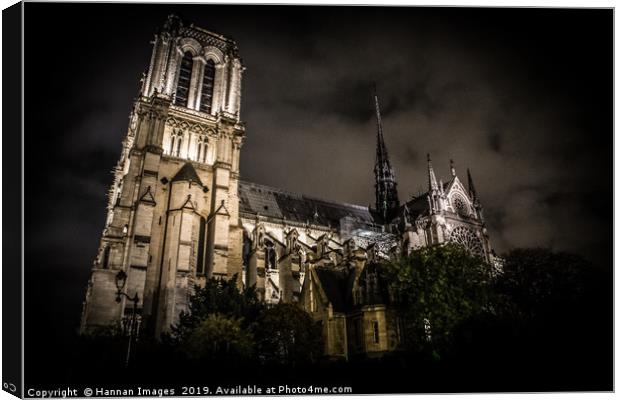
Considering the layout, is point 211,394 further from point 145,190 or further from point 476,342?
point 145,190

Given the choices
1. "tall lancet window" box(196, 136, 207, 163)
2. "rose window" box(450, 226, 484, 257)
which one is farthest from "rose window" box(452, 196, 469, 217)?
"tall lancet window" box(196, 136, 207, 163)

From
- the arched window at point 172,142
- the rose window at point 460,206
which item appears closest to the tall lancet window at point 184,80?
the arched window at point 172,142

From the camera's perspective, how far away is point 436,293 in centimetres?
1823

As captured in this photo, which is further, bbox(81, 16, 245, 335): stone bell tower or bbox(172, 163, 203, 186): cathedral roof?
bbox(172, 163, 203, 186): cathedral roof

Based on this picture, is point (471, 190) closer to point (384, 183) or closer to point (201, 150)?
point (384, 183)

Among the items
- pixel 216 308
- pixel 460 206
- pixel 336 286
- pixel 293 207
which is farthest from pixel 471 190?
pixel 216 308

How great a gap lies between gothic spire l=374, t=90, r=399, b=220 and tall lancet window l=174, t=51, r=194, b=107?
958 inches

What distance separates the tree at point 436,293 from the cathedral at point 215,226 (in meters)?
1.58

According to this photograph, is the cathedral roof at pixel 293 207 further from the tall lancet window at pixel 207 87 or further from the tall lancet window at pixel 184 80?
the tall lancet window at pixel 184 80

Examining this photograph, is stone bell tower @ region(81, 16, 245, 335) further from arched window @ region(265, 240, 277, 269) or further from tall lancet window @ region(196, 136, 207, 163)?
arched window @ region(265, 240, 277, 269)

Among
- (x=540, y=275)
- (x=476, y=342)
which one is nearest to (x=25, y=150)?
(x=476, y=342)

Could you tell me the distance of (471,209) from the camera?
44.2 meters

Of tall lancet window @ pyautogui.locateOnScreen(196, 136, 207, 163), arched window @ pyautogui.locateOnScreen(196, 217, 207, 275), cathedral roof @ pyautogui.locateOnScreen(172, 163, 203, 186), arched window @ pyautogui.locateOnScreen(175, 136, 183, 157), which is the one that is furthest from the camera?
tall lancet window @ pyautogui.locateOnScreen(196, 136, 207, 163)

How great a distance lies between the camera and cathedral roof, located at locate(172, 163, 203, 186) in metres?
28.2
